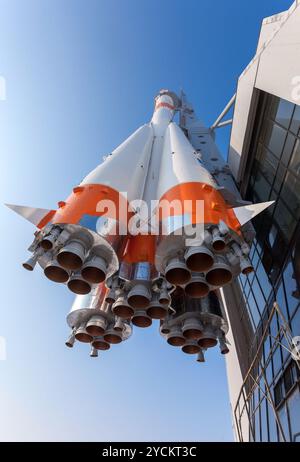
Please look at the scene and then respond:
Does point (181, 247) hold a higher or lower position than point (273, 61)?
lower

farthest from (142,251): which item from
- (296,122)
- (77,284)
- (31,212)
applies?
(296,122)

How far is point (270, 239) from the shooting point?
10.6m

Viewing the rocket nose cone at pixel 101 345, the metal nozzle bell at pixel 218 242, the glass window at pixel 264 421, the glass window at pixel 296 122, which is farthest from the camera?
the glass window at pixel 296 122

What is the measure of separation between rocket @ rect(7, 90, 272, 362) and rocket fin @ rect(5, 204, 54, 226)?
2 cm

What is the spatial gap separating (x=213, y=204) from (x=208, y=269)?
3.95 feet

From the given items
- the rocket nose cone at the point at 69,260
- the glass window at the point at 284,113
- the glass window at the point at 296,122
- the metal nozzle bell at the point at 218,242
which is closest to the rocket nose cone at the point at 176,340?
the metal nozzle bell at the point at 218,242

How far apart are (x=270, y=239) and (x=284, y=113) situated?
382 centimetres

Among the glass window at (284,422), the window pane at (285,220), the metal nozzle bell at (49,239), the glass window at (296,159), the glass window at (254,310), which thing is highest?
the glass window at (296,159)

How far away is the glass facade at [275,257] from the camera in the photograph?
7531mm

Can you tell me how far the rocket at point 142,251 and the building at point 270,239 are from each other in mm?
1715

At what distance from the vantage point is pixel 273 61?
9.12 meters

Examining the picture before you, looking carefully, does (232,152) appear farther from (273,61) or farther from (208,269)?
(208,269)

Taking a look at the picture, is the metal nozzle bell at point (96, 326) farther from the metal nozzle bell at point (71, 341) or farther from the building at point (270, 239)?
the building at point (270, 239)
